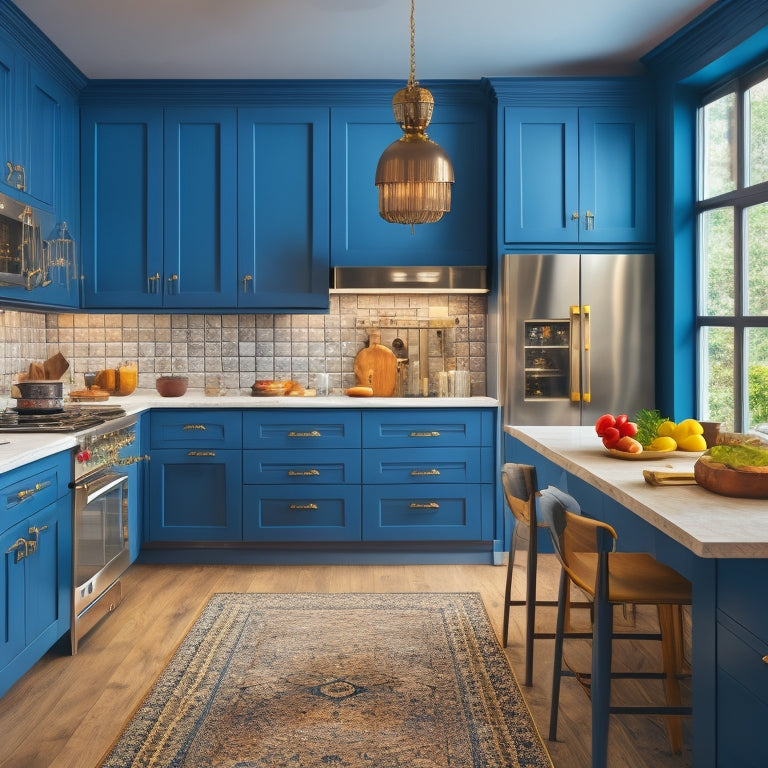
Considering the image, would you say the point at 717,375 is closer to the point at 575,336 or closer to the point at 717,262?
the point at 717,262

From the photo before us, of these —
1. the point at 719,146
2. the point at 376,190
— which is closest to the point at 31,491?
the point at 376,190

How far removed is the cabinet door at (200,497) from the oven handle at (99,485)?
71 centimetres

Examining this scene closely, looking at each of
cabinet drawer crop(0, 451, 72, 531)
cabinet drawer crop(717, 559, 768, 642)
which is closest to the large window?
cabinet drawer crop(717, 559, 768, 642)

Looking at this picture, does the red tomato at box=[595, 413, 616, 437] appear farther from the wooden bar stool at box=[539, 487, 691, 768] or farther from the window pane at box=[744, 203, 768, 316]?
the window pane at box=[744, 203, 768, 316]

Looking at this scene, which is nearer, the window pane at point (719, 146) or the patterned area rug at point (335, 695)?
the patterned area rug at point (335, 695)

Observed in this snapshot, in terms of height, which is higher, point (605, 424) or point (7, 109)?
point (7, 109)

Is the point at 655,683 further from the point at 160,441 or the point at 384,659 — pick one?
the point at 160,441

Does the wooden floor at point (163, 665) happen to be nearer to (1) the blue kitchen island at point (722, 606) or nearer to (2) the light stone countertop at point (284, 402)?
(1) the blue kitchen island at point (722, 606)

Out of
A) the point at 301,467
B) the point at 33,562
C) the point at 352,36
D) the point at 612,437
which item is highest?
the point at 352,36

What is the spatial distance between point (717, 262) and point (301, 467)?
98.0 inches

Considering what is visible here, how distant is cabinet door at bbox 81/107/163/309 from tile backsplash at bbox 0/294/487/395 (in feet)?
1.15

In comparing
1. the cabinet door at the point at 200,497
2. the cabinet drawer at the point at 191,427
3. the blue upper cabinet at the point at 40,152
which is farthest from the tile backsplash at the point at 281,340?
the cabinet door at the point at 200,497

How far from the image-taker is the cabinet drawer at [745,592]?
152 centimetres

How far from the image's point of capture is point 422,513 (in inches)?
178
